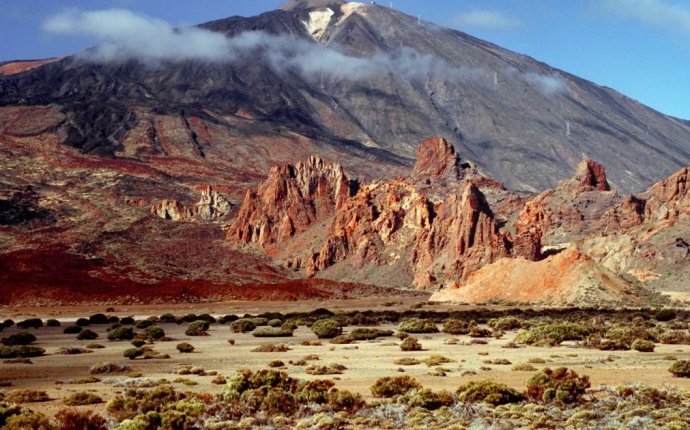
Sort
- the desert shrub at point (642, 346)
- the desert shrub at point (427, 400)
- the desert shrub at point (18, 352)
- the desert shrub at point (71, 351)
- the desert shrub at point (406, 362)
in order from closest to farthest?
the desert shrub at point (427, 400) → the desert shrub at point (406, 362) → the desert shrub at point (642, 346) → the desert shrub at point (18, 352) → the desert shrub at point (71, 351)

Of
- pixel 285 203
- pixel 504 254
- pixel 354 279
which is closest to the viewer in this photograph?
pixel 504 254

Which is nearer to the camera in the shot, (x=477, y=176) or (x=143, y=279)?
(x=143, y=279)

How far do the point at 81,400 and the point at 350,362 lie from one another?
11.2 metres

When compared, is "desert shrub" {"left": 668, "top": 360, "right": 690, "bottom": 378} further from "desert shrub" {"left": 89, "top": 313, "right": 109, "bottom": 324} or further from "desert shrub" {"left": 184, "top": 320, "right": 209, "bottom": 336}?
"desert shrub" {"left": 89, "top": 313, "right": 109, "bottom": 324}

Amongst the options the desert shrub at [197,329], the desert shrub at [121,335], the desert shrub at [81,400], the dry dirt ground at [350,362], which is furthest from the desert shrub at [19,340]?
the desert shrub at [81,400]

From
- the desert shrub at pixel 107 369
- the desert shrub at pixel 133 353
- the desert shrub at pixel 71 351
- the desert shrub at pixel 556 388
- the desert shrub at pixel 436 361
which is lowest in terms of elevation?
the desert shrub at pixel 71 351

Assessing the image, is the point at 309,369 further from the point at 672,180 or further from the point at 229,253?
the point at 229,253

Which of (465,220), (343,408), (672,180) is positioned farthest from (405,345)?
(672,180)

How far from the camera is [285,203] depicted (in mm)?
129000

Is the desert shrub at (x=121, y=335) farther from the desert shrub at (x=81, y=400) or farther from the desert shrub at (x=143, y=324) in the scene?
the desert shrub at (x=81, y=400)

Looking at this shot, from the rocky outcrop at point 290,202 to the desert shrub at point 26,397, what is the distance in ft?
343

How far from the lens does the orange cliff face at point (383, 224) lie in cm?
9450

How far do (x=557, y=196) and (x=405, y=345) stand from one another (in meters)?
89.0

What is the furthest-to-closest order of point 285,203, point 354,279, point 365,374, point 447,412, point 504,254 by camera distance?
1. point 285,203
2. point 354,279
3. point 504,254
4. point 365,374
5. point 447,412
